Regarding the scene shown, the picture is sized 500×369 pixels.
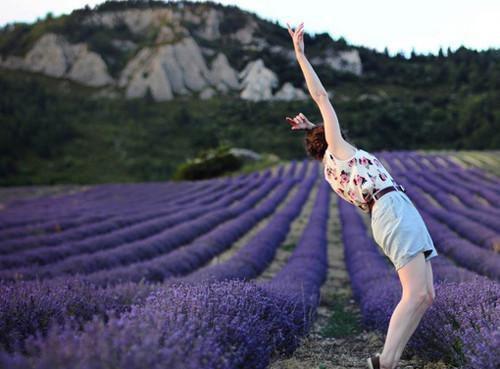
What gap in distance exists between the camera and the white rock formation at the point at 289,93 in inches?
2554

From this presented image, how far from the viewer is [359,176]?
2.88 meters

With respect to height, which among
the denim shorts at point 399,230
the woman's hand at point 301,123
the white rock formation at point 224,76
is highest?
the white rock formation at point 224,76

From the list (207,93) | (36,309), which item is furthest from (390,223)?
(207,93)

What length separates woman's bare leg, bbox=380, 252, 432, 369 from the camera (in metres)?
2.73

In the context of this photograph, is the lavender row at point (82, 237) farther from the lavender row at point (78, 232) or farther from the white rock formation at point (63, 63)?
the white rock formation at point (63, 63)

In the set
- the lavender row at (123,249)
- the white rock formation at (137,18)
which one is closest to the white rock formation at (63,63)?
the white rock formation at (137,18)

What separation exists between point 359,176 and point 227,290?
0.95 metres

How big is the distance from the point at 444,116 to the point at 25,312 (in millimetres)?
49726

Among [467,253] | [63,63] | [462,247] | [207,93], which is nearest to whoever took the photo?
[467,253]

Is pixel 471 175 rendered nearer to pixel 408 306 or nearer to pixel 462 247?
pixel 462 247

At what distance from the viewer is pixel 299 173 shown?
30.7 m

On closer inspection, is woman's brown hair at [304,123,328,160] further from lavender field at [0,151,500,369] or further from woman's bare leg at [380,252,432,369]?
lavender field at [0,151,500,369]

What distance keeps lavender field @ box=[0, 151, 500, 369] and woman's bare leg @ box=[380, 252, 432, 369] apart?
0.24 metres

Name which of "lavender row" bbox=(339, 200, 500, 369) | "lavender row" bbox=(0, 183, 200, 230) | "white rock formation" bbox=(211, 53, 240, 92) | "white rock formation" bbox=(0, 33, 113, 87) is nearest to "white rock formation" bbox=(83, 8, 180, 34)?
"white rock formation" bbox=(0, 33, 113, 87)
